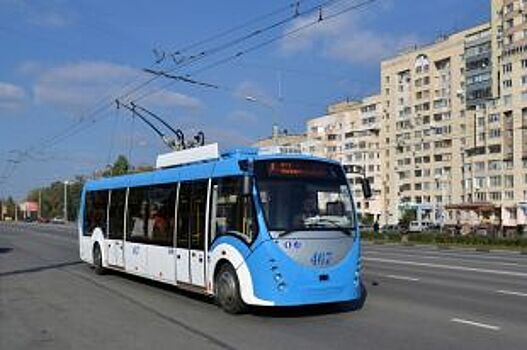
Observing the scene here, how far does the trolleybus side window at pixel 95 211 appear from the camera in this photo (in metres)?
20.8

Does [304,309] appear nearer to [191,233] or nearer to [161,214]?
[191,233]

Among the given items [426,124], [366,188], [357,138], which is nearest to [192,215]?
[366,188]

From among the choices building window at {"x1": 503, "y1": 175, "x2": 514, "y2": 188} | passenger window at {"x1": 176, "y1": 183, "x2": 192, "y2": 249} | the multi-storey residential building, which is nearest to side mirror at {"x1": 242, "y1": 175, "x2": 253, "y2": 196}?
passenger window at {"x1": 176, "y1": 183, "x2": 192, "y2": 249}

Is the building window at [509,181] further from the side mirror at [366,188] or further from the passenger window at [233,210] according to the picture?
the passenger window at [233,210]

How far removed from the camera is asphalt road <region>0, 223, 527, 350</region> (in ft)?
31.9

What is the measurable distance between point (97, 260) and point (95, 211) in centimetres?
153

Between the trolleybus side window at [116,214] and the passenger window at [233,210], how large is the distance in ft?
20.3

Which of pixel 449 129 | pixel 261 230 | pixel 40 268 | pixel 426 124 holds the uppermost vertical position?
pixel 426 124

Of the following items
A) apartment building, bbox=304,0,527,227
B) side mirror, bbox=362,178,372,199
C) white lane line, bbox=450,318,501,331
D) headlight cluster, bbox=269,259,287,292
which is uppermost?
apartment building, bbox=304,0,527,227

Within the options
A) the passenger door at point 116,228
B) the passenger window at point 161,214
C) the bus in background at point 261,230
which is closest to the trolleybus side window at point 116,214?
the passenger door at point 116,228

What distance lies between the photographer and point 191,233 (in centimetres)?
1416

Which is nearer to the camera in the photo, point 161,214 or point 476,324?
point 476,324

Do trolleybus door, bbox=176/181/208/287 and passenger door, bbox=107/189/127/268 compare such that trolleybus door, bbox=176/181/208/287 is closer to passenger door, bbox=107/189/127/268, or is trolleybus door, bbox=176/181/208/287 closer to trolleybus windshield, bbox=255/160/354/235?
trolleybus windshield, bbox=255/160/354/235

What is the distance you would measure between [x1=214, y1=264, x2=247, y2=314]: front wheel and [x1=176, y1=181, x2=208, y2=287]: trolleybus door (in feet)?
2.39
